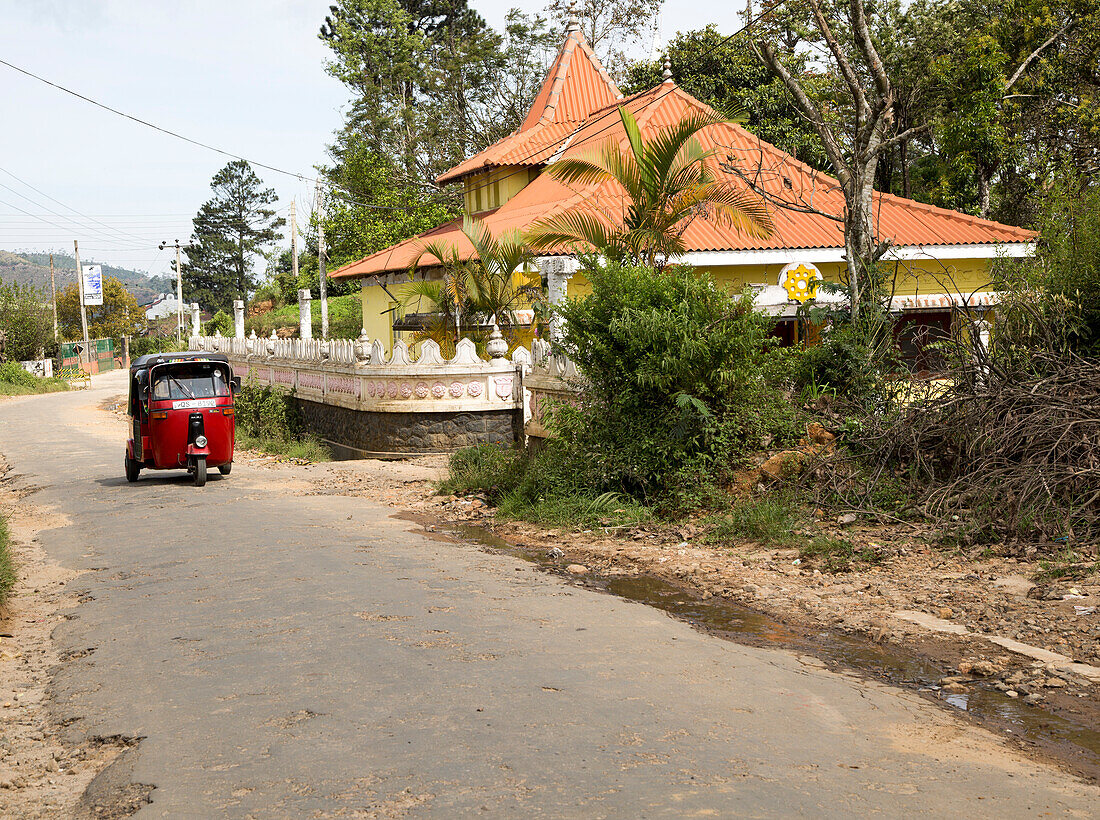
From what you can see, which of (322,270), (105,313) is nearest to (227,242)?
(105,313)

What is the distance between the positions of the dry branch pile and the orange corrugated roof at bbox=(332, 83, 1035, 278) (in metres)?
9.52

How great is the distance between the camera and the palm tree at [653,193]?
14.3 metres

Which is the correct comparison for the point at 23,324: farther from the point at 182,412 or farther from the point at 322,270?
the point at 182,412

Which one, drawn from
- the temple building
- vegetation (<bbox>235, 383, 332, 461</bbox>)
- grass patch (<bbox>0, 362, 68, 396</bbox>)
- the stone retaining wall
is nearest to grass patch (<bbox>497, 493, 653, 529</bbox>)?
the temple building

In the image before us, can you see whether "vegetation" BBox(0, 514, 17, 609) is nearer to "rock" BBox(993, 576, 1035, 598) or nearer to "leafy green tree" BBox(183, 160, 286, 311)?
"rock" BBox(993, 576, 1035, 598)

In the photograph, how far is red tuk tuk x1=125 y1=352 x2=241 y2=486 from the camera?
1523 centimetres

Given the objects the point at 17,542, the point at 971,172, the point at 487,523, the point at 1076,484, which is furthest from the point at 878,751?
the point at 971,172

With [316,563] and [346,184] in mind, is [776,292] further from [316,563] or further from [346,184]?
[346,184]

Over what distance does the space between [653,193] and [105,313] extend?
75.1 meters

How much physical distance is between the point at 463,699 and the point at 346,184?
38.9 metres

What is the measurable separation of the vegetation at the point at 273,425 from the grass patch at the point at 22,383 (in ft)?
81.8

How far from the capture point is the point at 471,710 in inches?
198

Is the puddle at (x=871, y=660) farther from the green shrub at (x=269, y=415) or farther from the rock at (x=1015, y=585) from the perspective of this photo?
the green shrub at (x=269, y=415)

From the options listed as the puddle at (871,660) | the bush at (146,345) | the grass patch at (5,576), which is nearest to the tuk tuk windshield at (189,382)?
the grass patch at (5,576)
